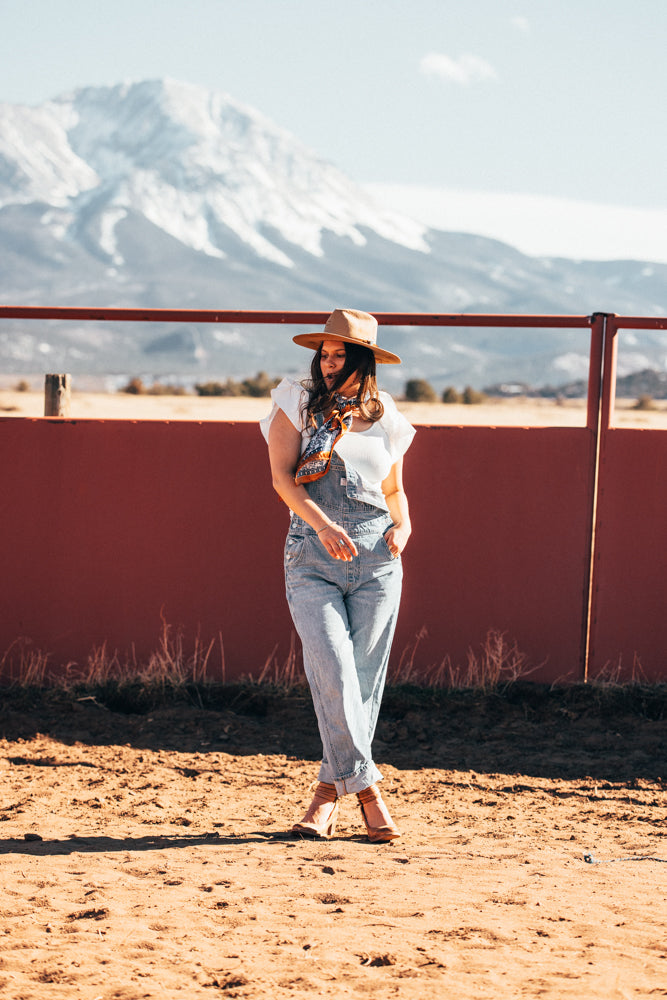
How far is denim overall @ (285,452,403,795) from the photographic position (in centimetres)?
403

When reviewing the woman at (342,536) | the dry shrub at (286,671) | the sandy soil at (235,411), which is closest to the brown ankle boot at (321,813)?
the woman at (342,536)

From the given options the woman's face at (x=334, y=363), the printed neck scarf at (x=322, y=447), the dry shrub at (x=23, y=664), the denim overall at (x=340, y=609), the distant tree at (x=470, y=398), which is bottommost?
the dry shrub at (x=23, y=664)

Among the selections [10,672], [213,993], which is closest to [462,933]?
[213,993]

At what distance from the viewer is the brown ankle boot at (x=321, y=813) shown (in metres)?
4.23

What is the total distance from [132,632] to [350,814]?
1970mm

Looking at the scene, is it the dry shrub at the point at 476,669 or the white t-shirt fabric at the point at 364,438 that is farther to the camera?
the dry shrub at the point at 476,669

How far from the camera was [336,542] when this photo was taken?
3.93 metres

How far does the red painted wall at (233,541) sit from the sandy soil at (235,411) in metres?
25.8

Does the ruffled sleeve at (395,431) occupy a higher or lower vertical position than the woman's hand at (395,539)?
higher

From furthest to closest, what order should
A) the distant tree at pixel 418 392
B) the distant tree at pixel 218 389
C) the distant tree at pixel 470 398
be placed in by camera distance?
the distant tree at pixel 470 398 → the distant tree at pixel 418 392 → the distant tree at pixel 218 389

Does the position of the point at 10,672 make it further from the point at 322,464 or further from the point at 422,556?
the point at 322,464

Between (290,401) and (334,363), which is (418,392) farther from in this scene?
(290,401)

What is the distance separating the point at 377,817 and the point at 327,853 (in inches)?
8.9

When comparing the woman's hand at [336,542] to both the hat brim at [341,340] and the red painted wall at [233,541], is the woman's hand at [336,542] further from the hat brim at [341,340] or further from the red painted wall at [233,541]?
the red painted wall at [233,541]
